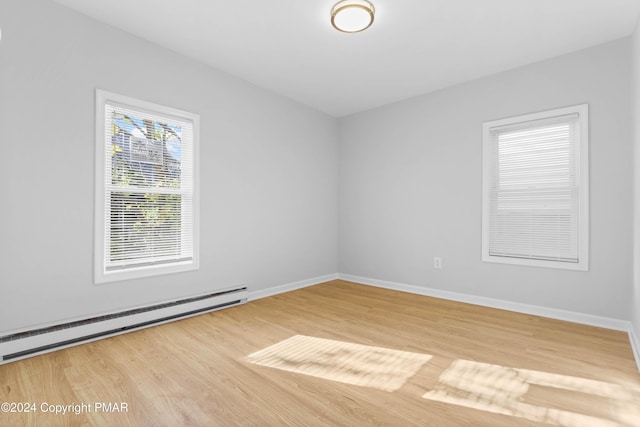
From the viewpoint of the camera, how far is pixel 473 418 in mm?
1599

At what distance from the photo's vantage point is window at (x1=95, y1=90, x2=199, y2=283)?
2.68m

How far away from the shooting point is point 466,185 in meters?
3.75

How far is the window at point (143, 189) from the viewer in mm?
2681

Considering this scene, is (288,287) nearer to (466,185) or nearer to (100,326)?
(100,326)

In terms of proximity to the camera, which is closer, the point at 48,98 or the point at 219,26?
the point at 48,98

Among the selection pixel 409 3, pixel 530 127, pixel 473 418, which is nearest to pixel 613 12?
pixel 530 127

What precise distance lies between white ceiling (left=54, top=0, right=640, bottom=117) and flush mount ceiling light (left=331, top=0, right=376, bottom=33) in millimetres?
100

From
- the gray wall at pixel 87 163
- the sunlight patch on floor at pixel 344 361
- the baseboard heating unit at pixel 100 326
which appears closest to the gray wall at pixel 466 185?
the gray wall at pixel 87 163

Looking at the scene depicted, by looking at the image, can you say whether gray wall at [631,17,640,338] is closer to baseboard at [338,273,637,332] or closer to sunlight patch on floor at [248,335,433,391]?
baseboard at [338,273,637,332]

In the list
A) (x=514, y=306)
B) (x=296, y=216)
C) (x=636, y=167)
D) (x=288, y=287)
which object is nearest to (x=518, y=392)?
(x=514, y=306)

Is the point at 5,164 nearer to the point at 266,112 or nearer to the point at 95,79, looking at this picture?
the point at 95,79

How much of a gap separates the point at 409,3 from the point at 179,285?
10.6 ft

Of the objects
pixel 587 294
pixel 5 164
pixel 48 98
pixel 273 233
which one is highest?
pixel 48 98

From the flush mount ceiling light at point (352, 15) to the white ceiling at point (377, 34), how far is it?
100 mm
